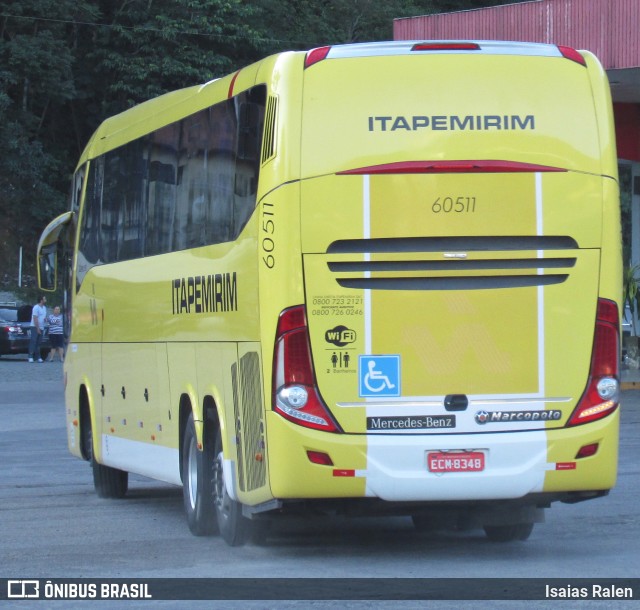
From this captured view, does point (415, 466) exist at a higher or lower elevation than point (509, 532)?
higher

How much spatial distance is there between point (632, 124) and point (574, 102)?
874 inches

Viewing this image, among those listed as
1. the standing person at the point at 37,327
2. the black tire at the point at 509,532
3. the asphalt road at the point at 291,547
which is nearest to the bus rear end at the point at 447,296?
the asphalt road at the point at 291,547

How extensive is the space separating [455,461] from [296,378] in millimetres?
1088

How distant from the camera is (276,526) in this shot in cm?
1198

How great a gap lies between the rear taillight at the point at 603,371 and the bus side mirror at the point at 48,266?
327 inches

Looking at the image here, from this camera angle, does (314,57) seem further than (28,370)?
No

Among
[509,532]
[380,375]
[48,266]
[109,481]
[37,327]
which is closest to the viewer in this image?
[380,375]

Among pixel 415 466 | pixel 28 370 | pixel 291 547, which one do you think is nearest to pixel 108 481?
pixel 291 547

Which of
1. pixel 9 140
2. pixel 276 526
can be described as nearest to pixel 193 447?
pixel 276 526

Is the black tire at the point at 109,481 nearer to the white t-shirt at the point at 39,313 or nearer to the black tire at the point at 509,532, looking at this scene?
the black tire at the point at 509,532

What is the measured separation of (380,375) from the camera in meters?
9.53

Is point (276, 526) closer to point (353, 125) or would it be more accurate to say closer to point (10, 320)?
point (353, 125)

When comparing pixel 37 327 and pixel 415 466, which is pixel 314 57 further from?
pixel 37 327

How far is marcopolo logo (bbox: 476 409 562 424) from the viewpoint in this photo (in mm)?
9586
